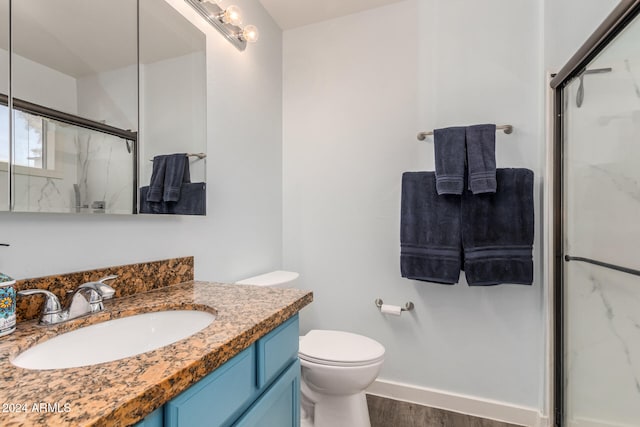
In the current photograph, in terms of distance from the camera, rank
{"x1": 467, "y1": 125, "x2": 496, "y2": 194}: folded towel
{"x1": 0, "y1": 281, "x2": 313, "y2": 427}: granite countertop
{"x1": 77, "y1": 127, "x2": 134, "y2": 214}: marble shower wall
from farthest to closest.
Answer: {"x1": 467, "y1": 125, "x2": 496, "y2": 194}: folded towel < {"x1": 77, "y1": 127, "x2": 134, "y2": 214}: marble shower wall < {"x1": 0, "y1": 281, "x2": 313, "y2": 427}: granite countertop

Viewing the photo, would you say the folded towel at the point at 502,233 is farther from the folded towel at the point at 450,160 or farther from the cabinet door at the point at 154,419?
the cabinet door at the point at 154,419

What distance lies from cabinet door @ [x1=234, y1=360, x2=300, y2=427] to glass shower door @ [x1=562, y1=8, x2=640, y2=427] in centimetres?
111

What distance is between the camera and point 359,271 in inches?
80.1

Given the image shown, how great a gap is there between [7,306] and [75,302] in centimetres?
15

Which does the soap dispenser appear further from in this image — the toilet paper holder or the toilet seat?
the toilet paper holder

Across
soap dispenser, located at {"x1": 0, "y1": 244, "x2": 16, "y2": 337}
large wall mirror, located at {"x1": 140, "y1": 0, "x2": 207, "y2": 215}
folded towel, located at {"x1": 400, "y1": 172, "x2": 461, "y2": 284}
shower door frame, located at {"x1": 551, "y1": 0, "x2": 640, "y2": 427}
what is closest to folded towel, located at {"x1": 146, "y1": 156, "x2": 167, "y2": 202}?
large wall mirror, located at {"x1": 140, "y1": 0, "x2": 207, "y2": 215}

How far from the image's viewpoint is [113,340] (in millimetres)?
853

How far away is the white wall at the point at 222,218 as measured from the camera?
879mm

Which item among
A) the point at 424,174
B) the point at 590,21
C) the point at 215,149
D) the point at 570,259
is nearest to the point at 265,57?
the point at 215,149

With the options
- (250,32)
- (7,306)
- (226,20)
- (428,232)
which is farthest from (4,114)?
(428,232)

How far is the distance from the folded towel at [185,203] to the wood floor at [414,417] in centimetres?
144

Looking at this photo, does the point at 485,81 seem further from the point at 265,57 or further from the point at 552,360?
the point at 552,360

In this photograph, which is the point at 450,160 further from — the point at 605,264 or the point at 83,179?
the point at 83,179

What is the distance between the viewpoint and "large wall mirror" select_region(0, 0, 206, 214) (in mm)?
815
